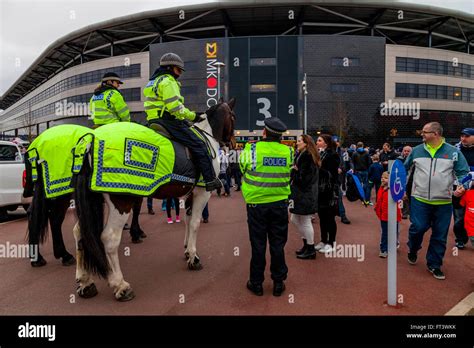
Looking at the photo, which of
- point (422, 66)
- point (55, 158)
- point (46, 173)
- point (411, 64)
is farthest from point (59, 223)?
point (422, 66)

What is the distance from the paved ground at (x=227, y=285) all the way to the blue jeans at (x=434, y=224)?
29 cm

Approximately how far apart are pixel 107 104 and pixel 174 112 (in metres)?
1.55

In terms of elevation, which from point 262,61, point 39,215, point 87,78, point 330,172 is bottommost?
point 39,215

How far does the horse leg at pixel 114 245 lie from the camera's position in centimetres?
343

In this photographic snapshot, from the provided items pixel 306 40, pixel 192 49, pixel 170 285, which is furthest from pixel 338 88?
pixel 170 285

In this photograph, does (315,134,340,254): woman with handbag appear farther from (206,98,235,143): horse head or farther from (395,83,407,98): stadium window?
(395,83,407,98): stadium window

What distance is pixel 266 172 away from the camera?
12.1 ft

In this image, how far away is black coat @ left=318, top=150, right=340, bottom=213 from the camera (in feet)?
17.5

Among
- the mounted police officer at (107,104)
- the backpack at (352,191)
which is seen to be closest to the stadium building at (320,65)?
the backpack at (352,191)

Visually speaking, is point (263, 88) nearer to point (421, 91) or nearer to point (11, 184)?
point (421, 91)

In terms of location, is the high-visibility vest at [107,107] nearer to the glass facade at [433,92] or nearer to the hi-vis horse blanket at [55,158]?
the hi-vis horse blanket at [55,158]

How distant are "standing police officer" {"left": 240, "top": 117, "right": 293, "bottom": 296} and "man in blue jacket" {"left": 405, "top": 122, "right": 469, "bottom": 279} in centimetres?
207
